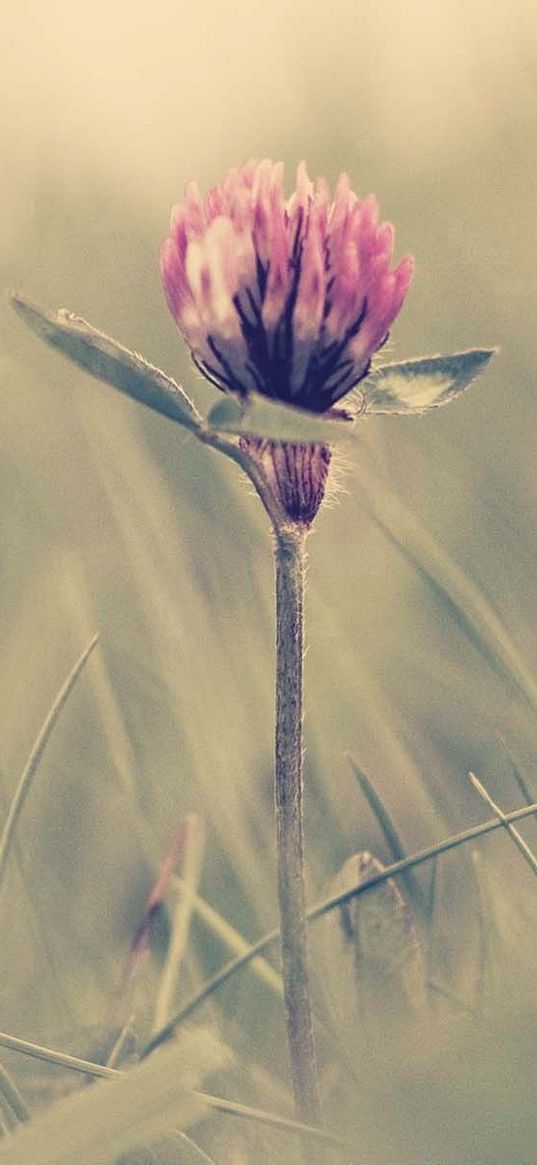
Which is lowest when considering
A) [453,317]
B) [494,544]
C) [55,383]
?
[494,544]

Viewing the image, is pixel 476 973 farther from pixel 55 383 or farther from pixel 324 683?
pixel 55 383

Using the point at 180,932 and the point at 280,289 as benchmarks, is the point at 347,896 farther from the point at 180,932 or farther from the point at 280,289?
the point at 280,289

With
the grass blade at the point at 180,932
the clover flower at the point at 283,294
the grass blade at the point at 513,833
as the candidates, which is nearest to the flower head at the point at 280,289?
the clover flower at the point at 283,294

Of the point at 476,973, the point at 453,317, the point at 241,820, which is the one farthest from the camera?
the point at 453,317

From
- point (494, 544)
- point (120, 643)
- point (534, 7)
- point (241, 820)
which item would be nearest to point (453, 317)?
point (534, 7)

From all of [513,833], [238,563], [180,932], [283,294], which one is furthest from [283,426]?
[238,563]

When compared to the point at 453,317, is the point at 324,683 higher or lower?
lower
